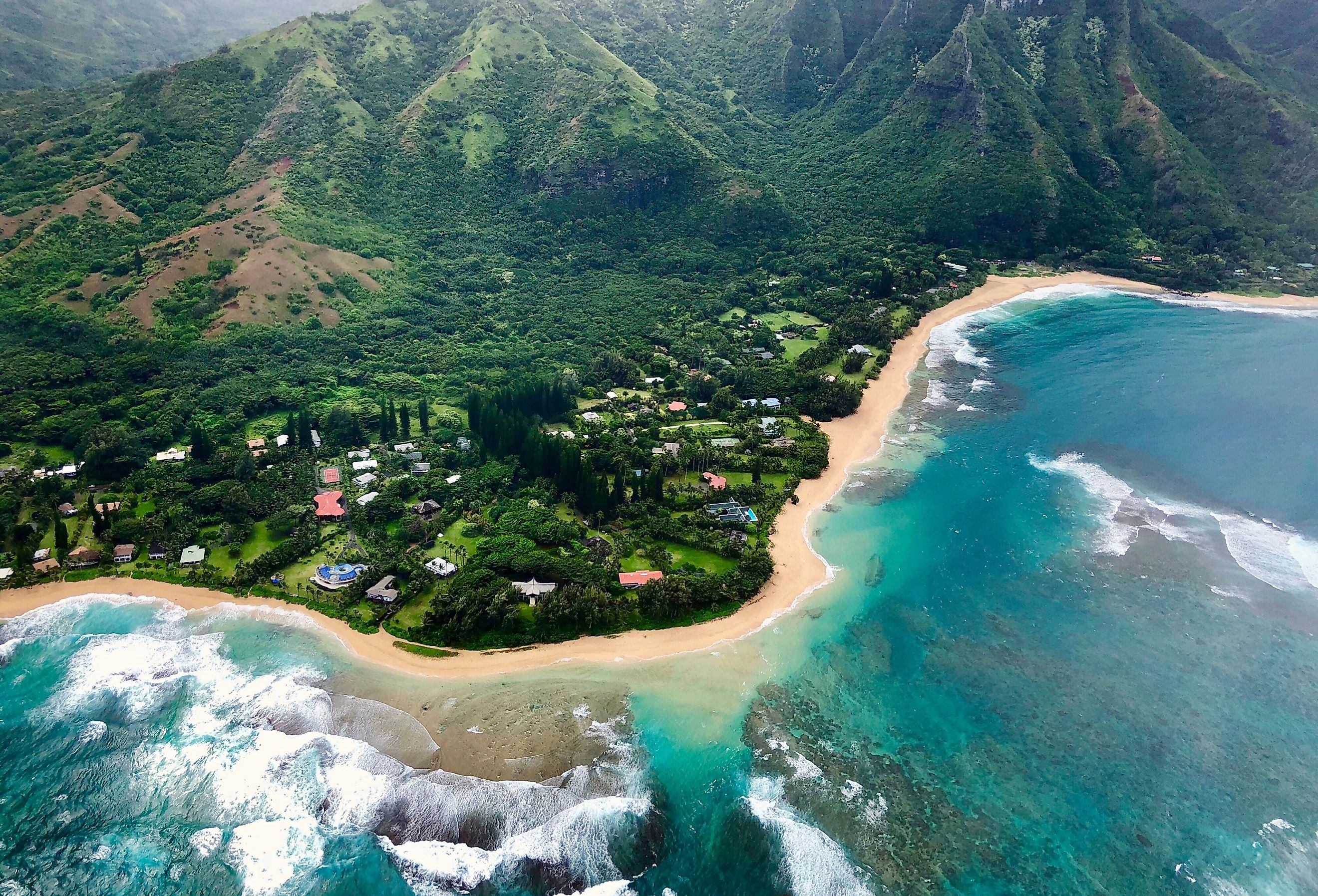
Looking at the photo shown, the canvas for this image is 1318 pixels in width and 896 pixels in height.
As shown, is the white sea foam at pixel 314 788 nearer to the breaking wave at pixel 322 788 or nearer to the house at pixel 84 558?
the breaking wave at pixel 322 788

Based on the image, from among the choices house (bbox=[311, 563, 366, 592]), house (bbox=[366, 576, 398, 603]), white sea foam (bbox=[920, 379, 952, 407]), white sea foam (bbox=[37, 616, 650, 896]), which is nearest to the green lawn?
house (bbox=[311, 563, 366, 592])

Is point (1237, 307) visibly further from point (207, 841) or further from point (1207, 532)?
point (207, 841)

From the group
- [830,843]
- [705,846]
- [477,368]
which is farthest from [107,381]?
[830,843]

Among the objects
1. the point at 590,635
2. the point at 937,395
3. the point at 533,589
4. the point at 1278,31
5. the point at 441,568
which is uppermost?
the point at 1278,31

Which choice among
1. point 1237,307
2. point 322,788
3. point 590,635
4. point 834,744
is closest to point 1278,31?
point 1237,307

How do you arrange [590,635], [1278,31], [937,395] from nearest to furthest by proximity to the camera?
[590,635], [937,395], [1278,31]

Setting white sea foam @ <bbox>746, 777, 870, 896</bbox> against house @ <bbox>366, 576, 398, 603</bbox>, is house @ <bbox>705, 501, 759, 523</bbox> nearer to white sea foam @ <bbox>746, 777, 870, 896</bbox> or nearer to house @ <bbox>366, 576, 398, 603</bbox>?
white sea foam @ <bbox>746, 777, 870, 896</bbox>

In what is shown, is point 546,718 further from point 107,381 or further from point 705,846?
point 107,381
